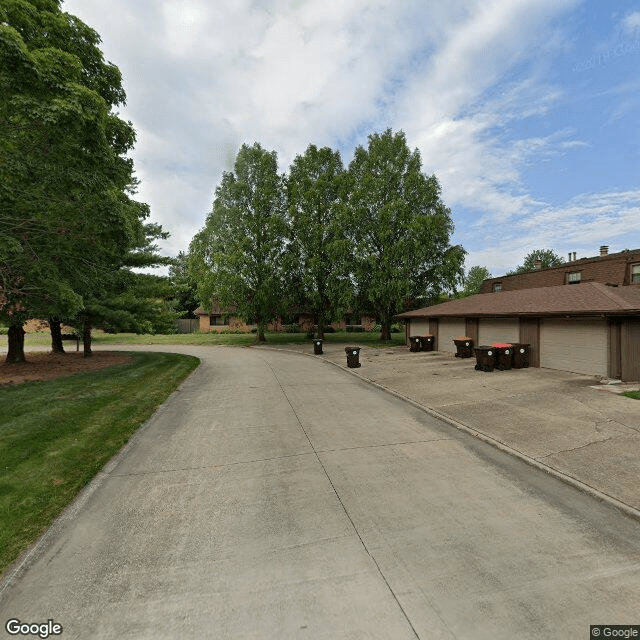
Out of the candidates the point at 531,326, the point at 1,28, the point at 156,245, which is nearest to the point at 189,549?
the point at 1,28

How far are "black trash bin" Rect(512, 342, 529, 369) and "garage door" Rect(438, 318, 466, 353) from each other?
215 inches

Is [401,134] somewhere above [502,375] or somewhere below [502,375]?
above

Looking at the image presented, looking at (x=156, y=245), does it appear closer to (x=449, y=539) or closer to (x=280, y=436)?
(x=280, y=436)

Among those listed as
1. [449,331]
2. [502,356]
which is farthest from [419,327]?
[502,356]

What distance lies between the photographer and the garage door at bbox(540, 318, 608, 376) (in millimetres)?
12312

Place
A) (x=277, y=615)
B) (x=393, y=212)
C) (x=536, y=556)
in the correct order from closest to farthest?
(x=277, y=615)
(x=536, y=556)
(x=393, y=212)

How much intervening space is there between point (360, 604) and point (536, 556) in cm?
196

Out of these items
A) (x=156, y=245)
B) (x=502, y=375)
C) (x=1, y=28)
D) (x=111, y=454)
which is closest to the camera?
(x=111, y=454)

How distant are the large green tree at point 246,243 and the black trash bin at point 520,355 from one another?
18.5m

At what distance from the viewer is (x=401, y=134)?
2922 centimetres

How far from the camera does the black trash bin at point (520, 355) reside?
14.5 m

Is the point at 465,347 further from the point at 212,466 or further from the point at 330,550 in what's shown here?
the point at 330,550

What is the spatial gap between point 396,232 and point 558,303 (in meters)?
15.3

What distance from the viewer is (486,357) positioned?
13703 mm
